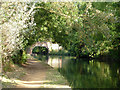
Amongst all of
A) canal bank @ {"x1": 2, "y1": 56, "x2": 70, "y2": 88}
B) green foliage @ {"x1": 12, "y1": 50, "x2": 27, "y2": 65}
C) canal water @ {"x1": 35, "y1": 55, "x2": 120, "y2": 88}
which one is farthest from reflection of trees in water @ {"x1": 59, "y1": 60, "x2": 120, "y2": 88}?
green foliage @ {"x1": 12, "y1": 50, "x2": 27, "y2": 65}

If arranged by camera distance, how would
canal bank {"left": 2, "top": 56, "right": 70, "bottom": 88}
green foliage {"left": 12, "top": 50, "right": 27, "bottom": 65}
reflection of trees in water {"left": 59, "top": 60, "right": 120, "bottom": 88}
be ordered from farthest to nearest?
green foliage {"left": 12, "top": 50, "right": 27, "bottom": 65} → reflection of trees in water {"left": 59, "top": 60, "right": 120, "bottom": 88} → canal bank {"left": 2, "top": 56, "right": 70, "bottom": 88}

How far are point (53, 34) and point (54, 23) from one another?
2.47m

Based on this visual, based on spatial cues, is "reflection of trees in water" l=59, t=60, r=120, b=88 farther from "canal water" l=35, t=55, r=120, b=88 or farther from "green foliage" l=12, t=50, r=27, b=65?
"green foliage" l=12, t=50, r=27, b=65

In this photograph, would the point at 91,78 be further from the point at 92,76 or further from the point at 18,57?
the point at 18,57

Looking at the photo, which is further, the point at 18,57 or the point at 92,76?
the point at 18,57

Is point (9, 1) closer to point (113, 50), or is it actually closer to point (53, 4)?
point (53, 4)

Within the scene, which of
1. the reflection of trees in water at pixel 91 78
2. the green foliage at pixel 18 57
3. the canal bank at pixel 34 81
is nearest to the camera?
the canal bank at pixel 34 81

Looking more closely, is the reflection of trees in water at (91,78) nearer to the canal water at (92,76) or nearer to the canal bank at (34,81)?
the canal water at (92,76)

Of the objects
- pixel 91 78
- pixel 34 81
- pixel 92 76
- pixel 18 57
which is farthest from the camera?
pixel 18 57

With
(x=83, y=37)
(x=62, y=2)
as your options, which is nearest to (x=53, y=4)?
(x=62, y=2)

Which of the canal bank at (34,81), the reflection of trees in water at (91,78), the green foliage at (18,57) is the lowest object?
the reflection of trees in water at (91,78)

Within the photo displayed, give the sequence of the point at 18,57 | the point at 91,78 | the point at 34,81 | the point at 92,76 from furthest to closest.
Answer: the point at 18,57
the point at 92,76
the point at 91,78
the point at 34,81

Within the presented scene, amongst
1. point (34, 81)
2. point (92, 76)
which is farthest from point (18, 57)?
point (34, 81)

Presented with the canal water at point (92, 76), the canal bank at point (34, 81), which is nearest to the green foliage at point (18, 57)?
the canal bank at point (34, 81)
